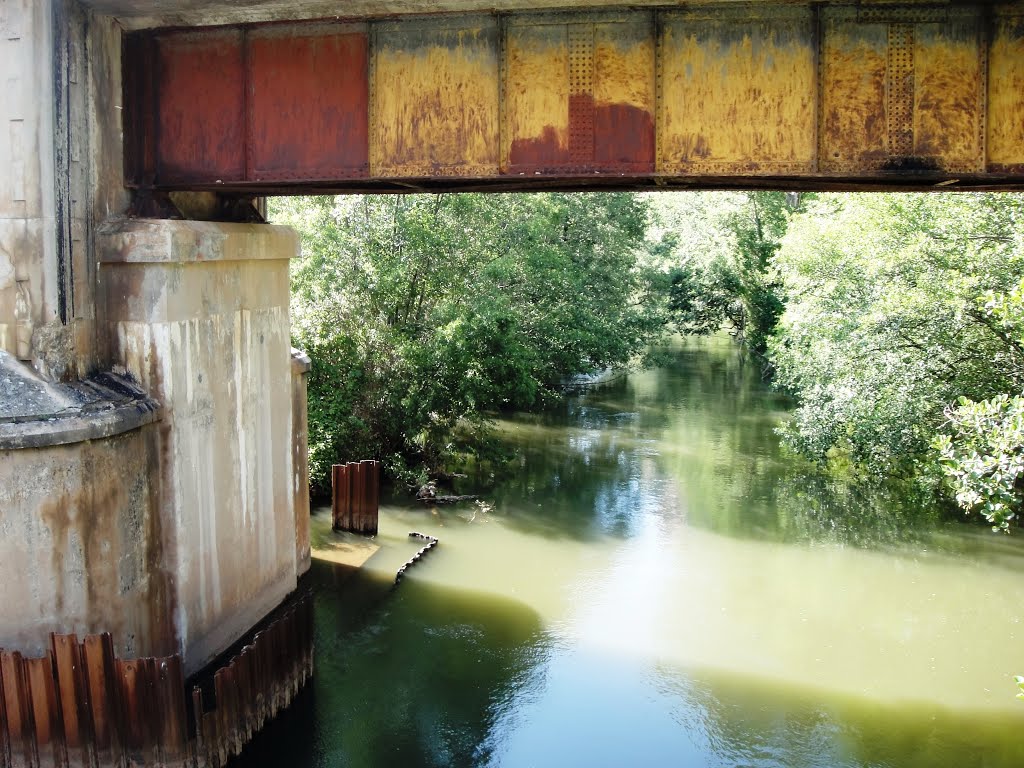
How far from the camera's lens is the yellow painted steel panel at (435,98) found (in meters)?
10.9

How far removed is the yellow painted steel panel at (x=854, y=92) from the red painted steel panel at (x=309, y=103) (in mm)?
5072

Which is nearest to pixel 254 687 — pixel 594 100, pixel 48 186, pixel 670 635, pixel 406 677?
pixel 406 677

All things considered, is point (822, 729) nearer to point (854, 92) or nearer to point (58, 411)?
point (854, 92)

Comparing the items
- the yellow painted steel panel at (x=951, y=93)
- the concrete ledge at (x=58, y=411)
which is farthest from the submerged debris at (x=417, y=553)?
the yellow painted steel panel at (x=951, y=93)

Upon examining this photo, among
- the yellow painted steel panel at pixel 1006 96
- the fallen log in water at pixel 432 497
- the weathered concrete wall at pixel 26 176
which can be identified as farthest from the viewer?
the fallen log in water at pixel 432 497

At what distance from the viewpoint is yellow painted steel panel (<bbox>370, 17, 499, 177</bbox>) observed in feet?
35.6

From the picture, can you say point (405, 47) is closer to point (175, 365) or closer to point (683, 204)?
point (175, 365)

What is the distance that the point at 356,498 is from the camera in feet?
62.4

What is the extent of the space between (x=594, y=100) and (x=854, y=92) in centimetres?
273

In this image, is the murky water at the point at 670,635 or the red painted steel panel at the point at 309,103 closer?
the red painted steel panel at the point at 309,103

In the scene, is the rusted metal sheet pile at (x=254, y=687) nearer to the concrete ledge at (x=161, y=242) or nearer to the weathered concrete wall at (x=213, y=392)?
the weathered concrete wall at (x=213, y=392)

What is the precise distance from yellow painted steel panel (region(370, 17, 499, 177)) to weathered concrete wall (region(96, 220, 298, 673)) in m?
2.57

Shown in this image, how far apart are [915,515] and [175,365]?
53.4 feet

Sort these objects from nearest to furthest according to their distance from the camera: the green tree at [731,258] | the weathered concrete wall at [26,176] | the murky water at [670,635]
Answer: the weathered concrete wall at [26,176] < the murky water at [670,635] < the green tree at [731,258]
